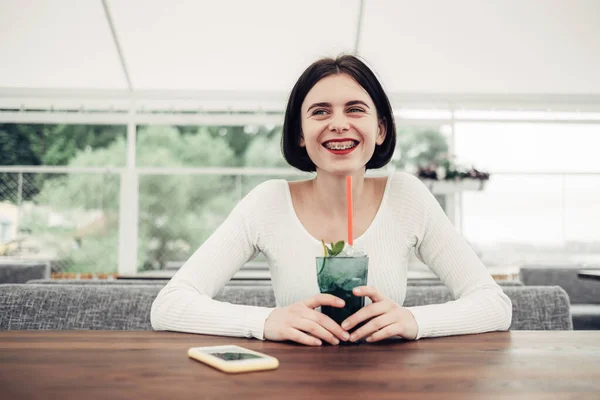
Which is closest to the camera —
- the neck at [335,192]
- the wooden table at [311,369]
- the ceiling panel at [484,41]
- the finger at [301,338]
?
the wooden table at [311,369]

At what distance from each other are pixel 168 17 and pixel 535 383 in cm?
480

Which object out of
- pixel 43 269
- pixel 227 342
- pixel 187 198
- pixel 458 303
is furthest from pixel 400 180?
pixel 187 198

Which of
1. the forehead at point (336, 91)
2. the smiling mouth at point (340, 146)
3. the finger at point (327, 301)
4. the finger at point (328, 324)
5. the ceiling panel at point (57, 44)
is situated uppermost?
the ceiling panel at point (57, 44)

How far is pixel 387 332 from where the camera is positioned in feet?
3.09

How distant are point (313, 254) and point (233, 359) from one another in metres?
0.60

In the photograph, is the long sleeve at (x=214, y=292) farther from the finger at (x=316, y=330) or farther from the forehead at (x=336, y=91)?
the forehead at (x=336, y=91)

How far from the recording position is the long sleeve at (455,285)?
104 centimetres

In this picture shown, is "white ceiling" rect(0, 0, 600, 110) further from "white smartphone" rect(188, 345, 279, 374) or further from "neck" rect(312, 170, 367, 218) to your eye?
"white smartphone" rect(188, 345, 279, 374)

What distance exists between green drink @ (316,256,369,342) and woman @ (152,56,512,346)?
0.79ft

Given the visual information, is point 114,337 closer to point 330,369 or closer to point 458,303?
point 330,369

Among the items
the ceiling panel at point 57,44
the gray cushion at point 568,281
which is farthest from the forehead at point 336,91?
the ceiling panel at point 57,44

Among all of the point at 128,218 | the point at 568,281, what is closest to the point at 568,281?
the point at 568,281

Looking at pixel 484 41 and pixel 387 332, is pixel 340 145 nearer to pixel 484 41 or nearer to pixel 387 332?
pixel 387 332

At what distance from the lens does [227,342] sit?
0.94 metres
